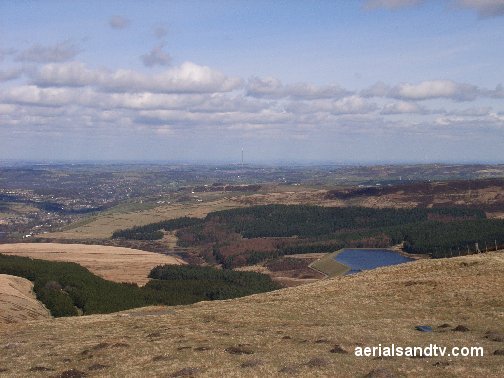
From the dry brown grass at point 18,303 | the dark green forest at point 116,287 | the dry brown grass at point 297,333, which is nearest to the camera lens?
the dry brown grass at point 297,333

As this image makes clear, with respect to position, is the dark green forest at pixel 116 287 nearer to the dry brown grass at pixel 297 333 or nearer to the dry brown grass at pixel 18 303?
the dry brown grass at pixel 18 303

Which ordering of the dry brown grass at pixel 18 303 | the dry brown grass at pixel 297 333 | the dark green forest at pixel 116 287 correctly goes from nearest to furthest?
the dry brown grass at pixel 297 333
the dry brown grass at pixel 18 303
the dark green forest at pixel 116 287

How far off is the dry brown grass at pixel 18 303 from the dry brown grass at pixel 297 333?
18684 millimetres

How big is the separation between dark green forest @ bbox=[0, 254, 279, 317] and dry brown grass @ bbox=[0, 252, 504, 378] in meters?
45.3

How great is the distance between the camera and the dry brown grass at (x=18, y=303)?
252 ft

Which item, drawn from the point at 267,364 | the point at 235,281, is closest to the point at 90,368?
the point at 267,364

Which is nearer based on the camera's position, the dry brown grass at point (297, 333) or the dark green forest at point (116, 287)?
the dry brown grass at point (297, 333)

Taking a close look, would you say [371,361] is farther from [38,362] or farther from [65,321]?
[65,321]

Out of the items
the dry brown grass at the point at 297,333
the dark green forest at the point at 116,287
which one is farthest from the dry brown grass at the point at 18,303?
the dry brown grass at the point at 297,333

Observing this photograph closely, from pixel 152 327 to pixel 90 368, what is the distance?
1683cm

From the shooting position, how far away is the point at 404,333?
144 ft

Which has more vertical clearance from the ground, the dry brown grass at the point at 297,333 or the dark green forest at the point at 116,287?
the dry brown grass at the point at 297,333

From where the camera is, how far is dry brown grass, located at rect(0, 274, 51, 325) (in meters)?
76.7

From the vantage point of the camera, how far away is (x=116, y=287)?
149625mm
